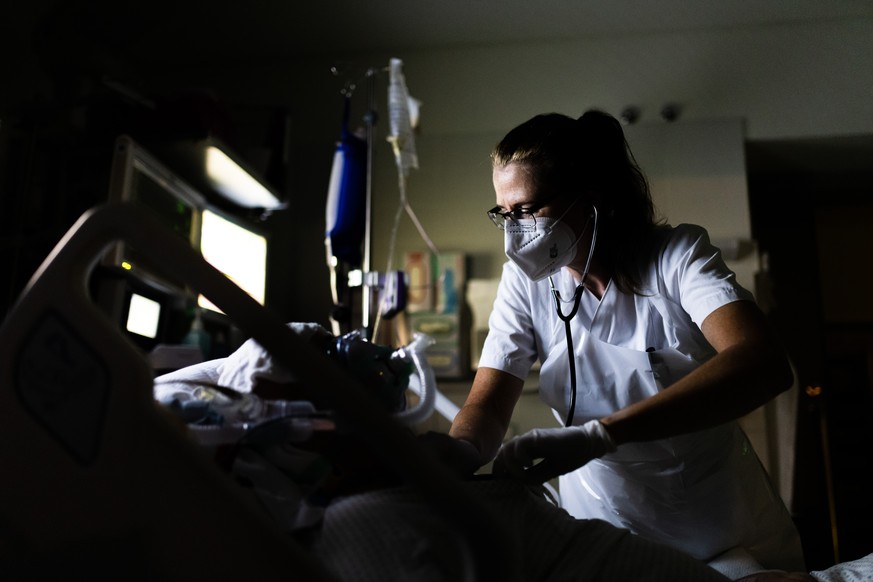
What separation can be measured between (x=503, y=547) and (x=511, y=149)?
0.91m

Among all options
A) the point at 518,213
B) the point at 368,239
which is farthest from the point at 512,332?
the point at 368,239

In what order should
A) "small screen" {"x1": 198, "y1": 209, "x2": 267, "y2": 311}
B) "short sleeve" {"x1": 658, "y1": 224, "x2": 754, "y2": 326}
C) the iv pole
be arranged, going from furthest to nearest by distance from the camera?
"small screen" {"x1": 198, "y1": 209, "x2": 267, "y2": 311} < the iv pole < "short sleeve" {"x1": 658, "y1": 224, "x2": 754, "y2": 326}

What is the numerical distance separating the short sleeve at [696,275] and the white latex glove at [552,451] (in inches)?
13.3

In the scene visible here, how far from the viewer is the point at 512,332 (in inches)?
57.8

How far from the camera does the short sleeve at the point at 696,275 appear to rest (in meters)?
1.16

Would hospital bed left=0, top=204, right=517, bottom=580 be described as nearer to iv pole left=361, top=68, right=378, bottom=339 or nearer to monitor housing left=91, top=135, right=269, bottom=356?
monitor housing left=91, top=135, right=269, bottom=356

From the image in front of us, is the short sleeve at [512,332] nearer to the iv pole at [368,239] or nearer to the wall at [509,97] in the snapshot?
the iv pole at [368,239]

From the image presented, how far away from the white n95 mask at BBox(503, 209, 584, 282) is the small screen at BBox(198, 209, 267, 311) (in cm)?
145

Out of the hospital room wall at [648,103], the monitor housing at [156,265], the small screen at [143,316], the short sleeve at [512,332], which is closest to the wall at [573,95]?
the hospital room wall at [648,103]

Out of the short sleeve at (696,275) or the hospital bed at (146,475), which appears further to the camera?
the short sleeve at (696,275)

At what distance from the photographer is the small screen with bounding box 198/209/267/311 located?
2752mm

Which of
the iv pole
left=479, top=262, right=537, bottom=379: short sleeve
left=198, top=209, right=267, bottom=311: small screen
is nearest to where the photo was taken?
left=479, top=262, right=537, bottom=379: short sleeve

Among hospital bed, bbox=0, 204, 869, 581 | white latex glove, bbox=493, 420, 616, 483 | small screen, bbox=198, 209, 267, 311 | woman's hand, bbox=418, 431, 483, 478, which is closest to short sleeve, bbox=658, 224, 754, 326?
white latex glove, bbox=493, 420, 616, 483

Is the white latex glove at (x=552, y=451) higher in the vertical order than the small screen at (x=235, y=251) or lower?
lower
